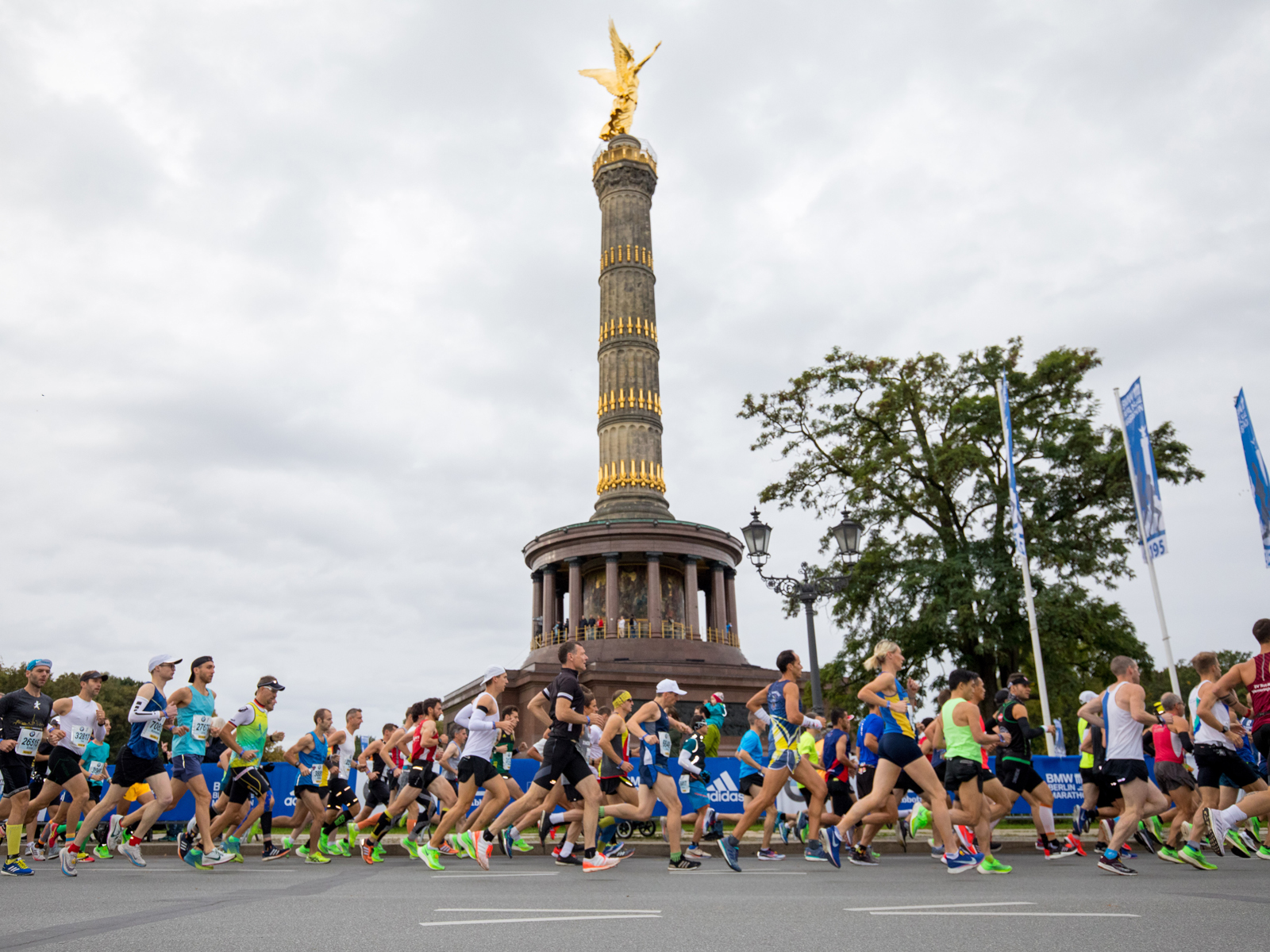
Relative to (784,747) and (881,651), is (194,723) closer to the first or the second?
(784,747)

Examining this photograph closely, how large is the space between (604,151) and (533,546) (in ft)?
55.6

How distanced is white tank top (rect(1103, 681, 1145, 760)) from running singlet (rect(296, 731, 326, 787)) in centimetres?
821

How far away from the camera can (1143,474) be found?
1936cm

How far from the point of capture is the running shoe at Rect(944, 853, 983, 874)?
27.9 ft

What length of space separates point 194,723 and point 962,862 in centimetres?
704

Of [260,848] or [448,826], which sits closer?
[448,826]

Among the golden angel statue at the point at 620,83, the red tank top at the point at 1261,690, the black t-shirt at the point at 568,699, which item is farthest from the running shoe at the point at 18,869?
the golden angel statue at the point at 620,83

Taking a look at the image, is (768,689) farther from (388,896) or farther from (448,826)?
(388,896)

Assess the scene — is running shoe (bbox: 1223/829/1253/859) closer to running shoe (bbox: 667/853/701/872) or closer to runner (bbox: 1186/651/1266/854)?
runner (bbox: 1186/651/1266/854)

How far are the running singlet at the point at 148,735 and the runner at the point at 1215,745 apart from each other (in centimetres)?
914

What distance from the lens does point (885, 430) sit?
90.6 ft

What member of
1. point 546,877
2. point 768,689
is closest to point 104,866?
point 546,877

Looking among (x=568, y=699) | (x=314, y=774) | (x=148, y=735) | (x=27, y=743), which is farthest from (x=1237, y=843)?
Answer: (x=27, y=743)

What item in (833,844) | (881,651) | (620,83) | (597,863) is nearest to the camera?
(881,651)
